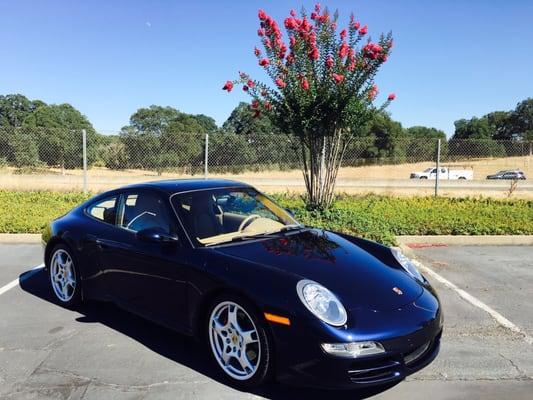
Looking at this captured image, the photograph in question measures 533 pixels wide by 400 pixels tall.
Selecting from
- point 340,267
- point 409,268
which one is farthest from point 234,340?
point 409,268

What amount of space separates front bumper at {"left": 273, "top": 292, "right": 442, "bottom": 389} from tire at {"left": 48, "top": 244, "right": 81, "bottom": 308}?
2.59m

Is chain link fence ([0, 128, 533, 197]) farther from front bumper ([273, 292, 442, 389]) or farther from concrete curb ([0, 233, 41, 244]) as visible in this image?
front bumper ([273, 292, 442, 389])

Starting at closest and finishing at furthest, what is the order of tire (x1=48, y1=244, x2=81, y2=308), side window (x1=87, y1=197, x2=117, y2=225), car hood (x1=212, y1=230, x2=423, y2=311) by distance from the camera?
car hood (x1=212, y1=230, x2=423, y2=311) < side window (x1=87, y1=197, x2=117, y2=225) < tire (x1=48, y1=244, x2=81, y2=308)

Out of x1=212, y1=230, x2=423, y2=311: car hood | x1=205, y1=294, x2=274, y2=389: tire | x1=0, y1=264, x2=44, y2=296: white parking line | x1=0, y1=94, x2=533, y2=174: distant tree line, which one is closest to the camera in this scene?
x1=205, y1=294, x2=274, y2=389: tire

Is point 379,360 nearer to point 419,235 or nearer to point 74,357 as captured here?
point 74,357

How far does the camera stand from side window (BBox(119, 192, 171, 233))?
4113 mm

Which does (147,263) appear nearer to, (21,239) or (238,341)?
(238,341)

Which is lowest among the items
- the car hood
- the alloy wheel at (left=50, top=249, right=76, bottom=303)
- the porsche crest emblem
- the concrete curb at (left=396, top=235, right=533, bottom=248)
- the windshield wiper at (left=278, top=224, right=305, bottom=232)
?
the concrete curb at (left=396, top=235, right=533, bottom=248)

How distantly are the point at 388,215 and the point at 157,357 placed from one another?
6.82 m

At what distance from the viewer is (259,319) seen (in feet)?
10.3

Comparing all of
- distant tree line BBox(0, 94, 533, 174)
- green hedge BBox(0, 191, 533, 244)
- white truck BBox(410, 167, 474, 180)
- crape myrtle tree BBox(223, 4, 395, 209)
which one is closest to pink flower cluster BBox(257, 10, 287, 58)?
crape myrtle tree BBox(223, 4, 395, 209)

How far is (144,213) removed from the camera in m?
4.30

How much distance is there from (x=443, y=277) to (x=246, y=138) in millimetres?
9663

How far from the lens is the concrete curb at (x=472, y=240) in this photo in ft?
27.7
